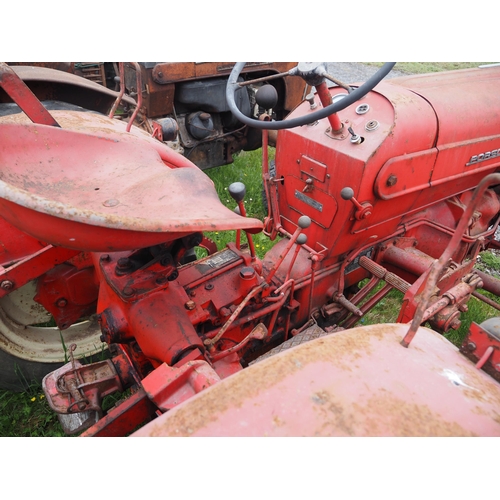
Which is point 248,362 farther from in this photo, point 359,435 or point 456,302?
point 359,435

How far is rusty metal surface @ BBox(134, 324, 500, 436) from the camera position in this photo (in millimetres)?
781

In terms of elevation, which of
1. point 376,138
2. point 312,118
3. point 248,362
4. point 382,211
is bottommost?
point 248,362

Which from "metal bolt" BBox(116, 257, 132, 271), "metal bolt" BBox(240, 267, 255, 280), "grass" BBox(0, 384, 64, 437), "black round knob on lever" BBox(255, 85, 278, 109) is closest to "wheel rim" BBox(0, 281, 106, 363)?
"grass" BBox(0, 384, 64, 437)

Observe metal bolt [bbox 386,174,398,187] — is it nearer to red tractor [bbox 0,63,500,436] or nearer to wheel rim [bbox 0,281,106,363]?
red tractor [bbox 0,63,500,436]

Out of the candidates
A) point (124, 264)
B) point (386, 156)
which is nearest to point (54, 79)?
point (124, 264)

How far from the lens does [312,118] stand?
1.32m

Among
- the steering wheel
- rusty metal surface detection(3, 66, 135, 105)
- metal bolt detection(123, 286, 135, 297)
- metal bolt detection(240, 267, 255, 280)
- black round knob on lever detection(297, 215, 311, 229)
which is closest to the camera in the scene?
the steering wheel

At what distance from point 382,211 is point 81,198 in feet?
4.48

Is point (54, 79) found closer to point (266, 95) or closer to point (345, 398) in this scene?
point (266, 95)

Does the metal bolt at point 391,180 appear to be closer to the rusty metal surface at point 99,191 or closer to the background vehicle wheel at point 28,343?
the rusty metal surface at point 99,191

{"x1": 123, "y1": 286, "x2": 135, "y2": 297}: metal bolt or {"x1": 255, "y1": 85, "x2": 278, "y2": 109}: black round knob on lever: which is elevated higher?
{"x1": 255, "y1": 85, "x2": 278, "y2": 109}: black round knob on lever

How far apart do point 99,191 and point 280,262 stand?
28.5 inches

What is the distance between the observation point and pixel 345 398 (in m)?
0.83

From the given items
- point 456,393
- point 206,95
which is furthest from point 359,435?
point 206,95
